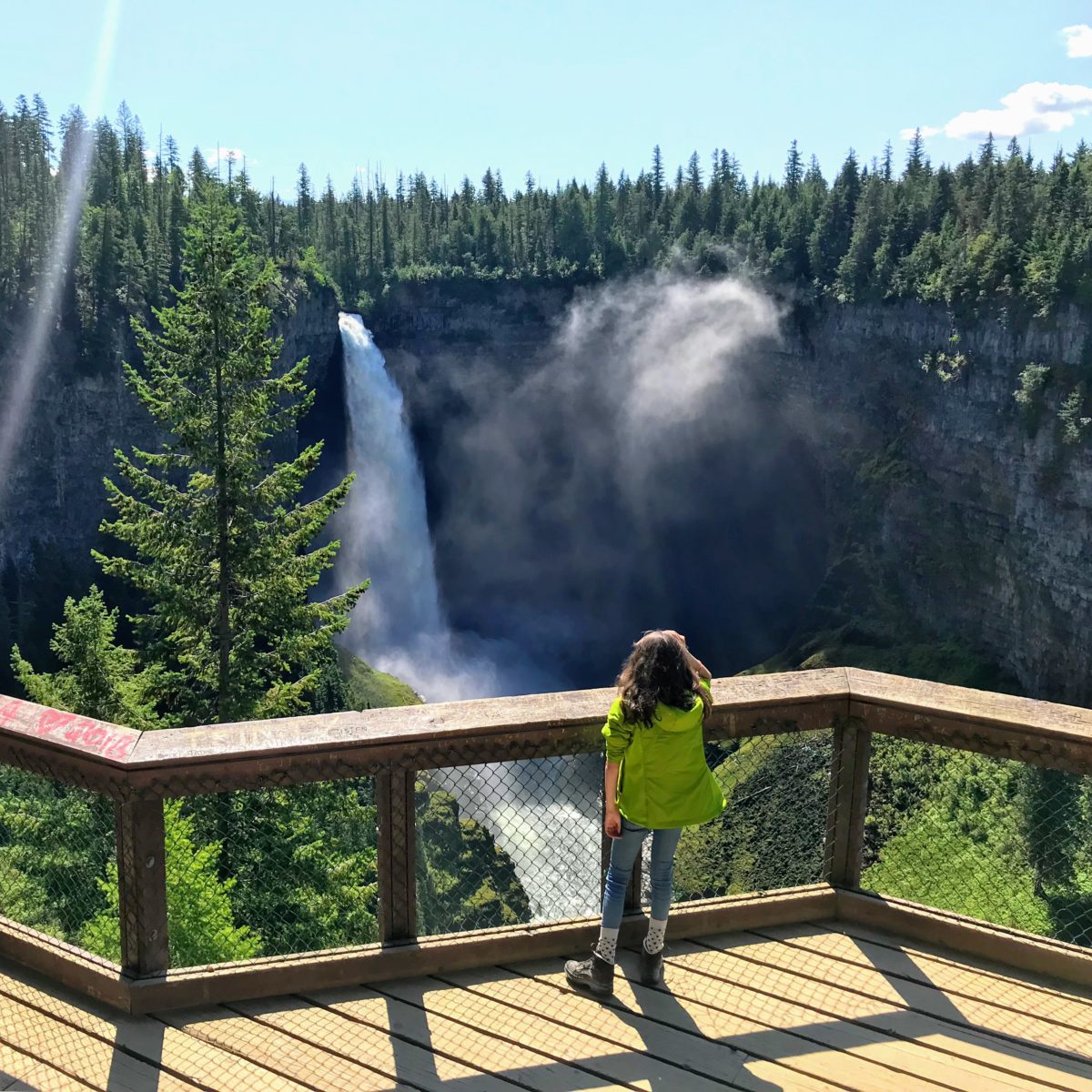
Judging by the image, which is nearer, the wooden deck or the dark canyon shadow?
the wooden deck

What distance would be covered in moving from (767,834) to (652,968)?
27.1ft

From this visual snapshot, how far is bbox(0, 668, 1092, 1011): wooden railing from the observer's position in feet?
14.4

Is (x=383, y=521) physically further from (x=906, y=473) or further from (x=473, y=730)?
(x=473, y=730)

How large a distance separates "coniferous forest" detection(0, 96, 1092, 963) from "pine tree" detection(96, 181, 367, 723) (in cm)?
7

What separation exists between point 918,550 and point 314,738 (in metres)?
61.1

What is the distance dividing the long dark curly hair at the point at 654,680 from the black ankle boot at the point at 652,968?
1.05 meters

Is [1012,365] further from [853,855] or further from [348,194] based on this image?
[348,194]

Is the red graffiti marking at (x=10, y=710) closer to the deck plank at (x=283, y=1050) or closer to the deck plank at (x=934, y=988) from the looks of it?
the deck plank at (x=283, y=1050)

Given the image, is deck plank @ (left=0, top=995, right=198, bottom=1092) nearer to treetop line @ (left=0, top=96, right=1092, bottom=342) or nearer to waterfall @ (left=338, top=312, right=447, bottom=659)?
treetop line @ (left=0, top=96, right=1092, bottom=342)

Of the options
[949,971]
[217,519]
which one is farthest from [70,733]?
[217,519]

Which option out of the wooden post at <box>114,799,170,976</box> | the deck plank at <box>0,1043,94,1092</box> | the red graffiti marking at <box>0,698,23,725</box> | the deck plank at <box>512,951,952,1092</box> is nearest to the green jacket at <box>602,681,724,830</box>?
the deck plank at <box>512,951,952,1092</box>

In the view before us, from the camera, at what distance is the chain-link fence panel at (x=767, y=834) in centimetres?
1000

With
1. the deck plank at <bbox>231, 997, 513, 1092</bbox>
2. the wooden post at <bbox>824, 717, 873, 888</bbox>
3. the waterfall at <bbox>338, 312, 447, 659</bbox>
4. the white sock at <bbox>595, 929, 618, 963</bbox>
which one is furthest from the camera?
the waterfall at <bbox>338, 312, 447, 659</bbox>

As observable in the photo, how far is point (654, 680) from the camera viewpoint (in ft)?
14.5
